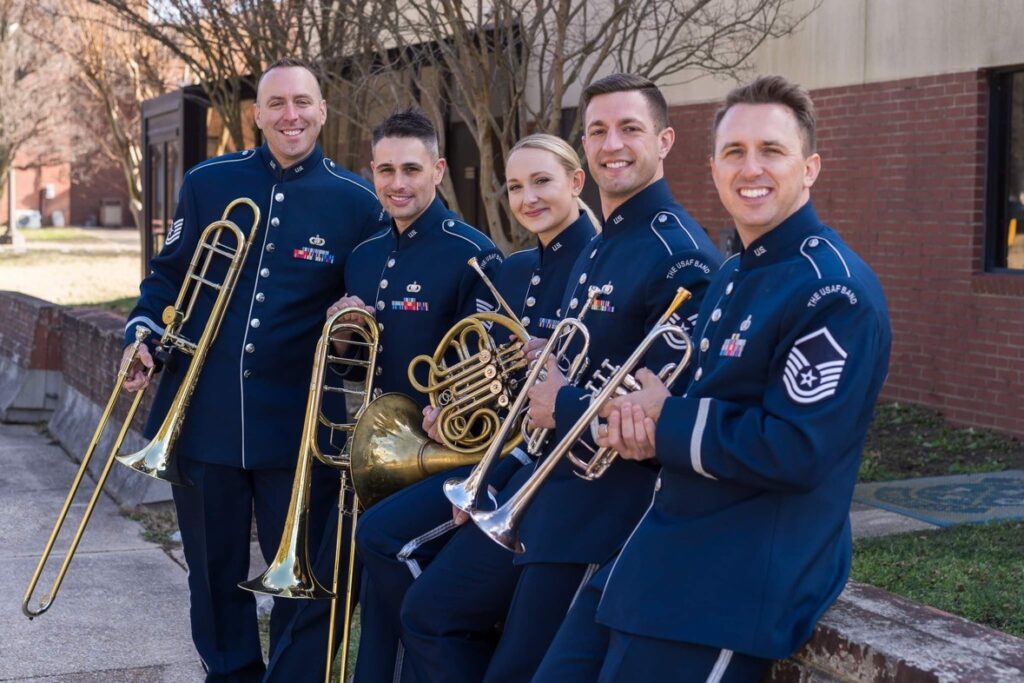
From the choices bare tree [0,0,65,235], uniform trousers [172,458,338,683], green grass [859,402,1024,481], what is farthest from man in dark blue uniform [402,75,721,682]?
bare tree [0,0,65,235]

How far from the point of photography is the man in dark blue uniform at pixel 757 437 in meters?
2.59

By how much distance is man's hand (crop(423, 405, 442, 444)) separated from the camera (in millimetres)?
4012

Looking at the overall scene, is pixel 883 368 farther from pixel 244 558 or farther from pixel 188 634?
pixel 188 634

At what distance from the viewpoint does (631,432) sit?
2.82 metres

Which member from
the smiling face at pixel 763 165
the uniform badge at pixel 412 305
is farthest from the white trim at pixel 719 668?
the uniform badge at pixel 412 305

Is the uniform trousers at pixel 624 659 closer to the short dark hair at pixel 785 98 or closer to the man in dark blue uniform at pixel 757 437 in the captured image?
the man in dark blue uniform at pixel 757 437

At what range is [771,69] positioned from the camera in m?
10.5

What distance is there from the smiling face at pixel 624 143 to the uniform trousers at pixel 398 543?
3.31 feet

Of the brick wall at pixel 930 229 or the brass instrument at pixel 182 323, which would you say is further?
the brick wall at pixel 930 229

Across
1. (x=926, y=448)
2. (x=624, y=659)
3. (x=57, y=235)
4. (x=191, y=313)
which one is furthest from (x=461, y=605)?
(x=57, y=235)

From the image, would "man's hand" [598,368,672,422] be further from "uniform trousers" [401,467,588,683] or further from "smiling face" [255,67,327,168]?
"smiling face" [255,67,327,168]

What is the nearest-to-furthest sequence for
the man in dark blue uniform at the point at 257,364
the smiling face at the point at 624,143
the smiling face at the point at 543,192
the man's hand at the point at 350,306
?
the smiling face at the point at 624,143, the smiling face at the point at 543,192, the man's hand at the point at 350,306, the man in dark blue uniform at the point at 257,364

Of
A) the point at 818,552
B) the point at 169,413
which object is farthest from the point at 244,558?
the point at 818,552

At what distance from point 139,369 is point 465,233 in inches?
51.6
